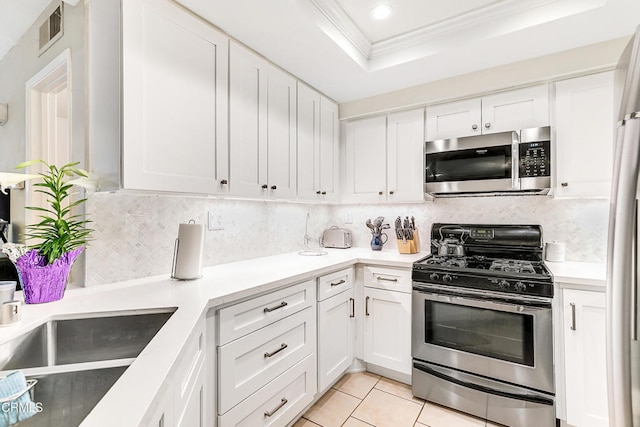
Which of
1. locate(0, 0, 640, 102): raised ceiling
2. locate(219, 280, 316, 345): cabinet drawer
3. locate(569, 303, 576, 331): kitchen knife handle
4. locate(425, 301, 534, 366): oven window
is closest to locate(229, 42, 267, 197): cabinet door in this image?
locate(0, 0, 640, 102): raised ceiling

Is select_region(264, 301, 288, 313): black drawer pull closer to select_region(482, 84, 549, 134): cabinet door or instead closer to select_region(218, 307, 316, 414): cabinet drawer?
select_region(218, 307, 316, 414): cabinet drawer

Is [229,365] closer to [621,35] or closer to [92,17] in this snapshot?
[92,17]

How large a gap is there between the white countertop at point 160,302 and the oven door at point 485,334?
376 millimetres

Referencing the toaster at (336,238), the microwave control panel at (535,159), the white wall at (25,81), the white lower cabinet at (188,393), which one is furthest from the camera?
the toaster at (336,238)

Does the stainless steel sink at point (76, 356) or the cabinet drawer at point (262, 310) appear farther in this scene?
the cabinet drawer at point (262, 310)

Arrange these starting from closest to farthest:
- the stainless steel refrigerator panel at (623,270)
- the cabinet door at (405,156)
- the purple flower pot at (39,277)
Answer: the stainless steel refrigerator panel at (623,270) → the purple flower pot at (39,277) → the cabinet door at (405,156)

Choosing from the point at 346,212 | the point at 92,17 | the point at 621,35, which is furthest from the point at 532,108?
the point at 92,17

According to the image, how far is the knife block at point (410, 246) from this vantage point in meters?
2.61

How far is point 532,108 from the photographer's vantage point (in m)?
2.13

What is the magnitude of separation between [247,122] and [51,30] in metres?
1.10

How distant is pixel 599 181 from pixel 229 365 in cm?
244

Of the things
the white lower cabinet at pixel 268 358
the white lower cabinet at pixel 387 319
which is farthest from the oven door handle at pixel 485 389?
the white lower cabinet at pixel 268 358

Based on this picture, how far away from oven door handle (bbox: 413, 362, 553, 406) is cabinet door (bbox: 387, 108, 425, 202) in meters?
1.28

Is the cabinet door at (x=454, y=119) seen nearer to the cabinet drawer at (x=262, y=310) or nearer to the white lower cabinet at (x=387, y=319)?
the white lower cabinet at (x=387, y=319)
